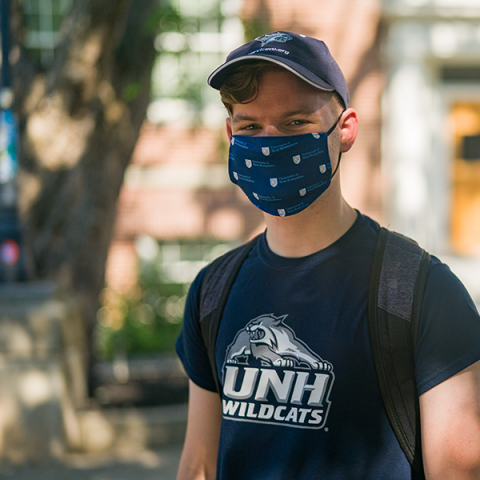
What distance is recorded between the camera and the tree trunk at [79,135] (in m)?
5.52

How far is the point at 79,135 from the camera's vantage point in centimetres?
566

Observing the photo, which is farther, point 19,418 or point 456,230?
point 456,230

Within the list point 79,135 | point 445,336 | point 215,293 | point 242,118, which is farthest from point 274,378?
point 79,135

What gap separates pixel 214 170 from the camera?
1039cm

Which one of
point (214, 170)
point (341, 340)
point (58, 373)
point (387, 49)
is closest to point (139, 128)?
point (58, 373)

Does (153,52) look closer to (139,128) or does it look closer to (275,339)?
(139,128)

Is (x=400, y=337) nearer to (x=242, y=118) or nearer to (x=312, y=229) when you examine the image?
(x=312, y=229)

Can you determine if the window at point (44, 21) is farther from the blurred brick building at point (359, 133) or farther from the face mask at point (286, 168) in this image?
the face mask at point (286, 168)

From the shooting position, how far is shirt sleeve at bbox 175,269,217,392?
1.99 m

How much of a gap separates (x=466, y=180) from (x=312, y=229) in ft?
33.9

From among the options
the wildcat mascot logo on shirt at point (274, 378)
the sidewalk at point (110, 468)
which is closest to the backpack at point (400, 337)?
the wildcat mascot logo on shirt at point (274, 378)

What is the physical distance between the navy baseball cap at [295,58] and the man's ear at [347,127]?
0.26 feet

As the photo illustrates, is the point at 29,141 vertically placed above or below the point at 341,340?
above

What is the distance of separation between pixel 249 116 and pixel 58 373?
3.95 m
